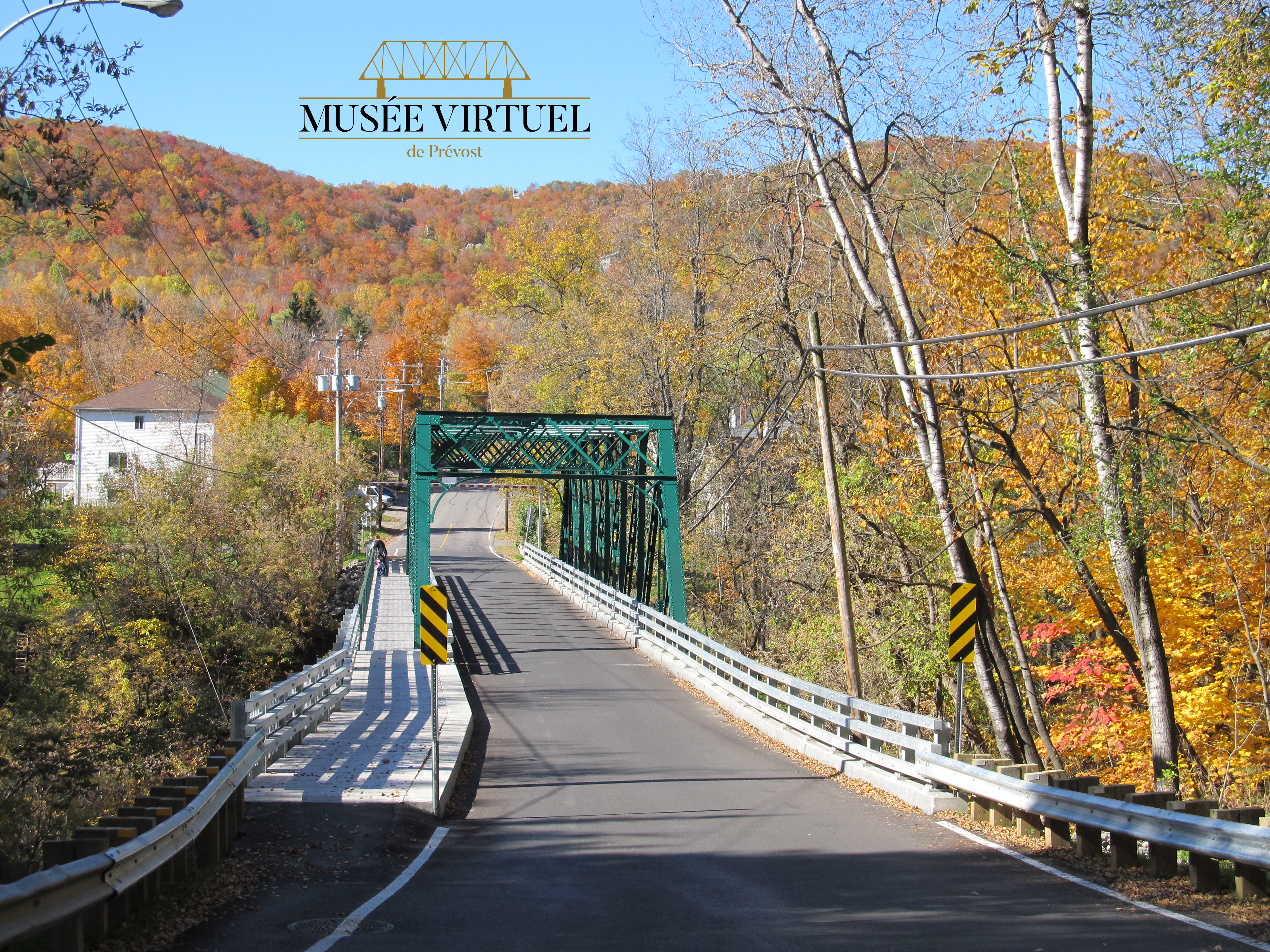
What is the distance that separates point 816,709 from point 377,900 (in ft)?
25.1

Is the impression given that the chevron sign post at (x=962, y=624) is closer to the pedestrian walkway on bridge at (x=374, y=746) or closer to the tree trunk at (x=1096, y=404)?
the tree trunk at (x=1096, y=404)

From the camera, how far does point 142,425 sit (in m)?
62.2

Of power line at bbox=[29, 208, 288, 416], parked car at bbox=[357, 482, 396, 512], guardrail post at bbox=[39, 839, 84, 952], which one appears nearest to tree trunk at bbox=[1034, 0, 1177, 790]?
guardrail post at bbox=[39, 839, 84, 952]

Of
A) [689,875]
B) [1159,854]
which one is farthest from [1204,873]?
[689,875]

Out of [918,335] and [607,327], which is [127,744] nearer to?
[918,335]

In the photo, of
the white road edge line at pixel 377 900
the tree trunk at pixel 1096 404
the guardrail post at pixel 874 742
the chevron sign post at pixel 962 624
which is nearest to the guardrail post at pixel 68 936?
the white road edge line at pixel 377 900

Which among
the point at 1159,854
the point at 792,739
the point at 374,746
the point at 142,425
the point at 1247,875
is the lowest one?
the point at 792,739

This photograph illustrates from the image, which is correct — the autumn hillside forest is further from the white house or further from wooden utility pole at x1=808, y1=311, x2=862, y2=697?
the white house

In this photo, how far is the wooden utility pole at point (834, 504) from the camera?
15.0m

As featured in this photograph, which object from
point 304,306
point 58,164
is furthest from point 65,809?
point 304,306

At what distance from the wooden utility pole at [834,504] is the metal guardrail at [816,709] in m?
0.76

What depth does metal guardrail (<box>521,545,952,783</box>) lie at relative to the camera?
10.8m

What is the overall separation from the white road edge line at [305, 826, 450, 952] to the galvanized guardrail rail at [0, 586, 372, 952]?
40.9 inches

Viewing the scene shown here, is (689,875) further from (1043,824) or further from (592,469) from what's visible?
(592,469)
